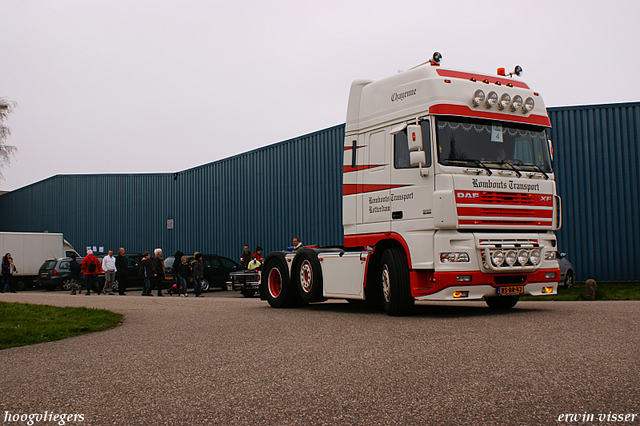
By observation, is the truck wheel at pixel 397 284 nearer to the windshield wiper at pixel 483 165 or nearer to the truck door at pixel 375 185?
the truck door at pixel 375 185

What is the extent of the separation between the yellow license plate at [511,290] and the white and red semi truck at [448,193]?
15 mm

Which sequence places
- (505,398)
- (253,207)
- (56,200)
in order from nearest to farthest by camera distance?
(505,398) < (253,207) < (56,200)

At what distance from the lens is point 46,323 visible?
377 inches

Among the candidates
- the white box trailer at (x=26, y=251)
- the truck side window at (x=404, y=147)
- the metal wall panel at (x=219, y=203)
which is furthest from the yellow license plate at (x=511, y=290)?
the white box trailer at (x=26, y=251)

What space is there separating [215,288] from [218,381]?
69.7 ft

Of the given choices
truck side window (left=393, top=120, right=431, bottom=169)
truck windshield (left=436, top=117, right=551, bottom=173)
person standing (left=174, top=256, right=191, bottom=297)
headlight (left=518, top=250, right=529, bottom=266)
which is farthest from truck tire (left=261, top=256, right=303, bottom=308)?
person standing (left=174, top=256, right=191, bottom=297)

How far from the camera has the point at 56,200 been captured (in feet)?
156

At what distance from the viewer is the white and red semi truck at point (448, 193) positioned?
8875 mm

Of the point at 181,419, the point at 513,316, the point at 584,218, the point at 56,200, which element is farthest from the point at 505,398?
the point at 56,200

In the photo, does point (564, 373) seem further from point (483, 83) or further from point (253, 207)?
point (253, 207)

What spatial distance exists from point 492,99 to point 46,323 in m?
7.63

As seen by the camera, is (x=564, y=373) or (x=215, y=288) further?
(x=215, y=288)

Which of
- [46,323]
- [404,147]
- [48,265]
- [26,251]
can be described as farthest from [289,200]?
[46,323]

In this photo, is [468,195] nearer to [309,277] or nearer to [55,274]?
[309,277]
